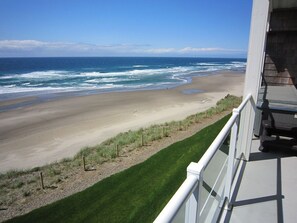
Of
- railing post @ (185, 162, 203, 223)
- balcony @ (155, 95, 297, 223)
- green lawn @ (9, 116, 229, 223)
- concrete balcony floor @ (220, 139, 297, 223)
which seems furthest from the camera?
green lawn @ (9, 116, 229, 223)

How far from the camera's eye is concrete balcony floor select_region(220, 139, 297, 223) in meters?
2.91

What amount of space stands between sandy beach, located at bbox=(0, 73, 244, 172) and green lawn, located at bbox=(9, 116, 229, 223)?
17.8 ft

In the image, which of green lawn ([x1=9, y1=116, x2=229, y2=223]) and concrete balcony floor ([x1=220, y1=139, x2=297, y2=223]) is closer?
concrete balcony floor ([x1=220, y1=139, x2=297, y2=223])

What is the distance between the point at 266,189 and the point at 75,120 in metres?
15.9

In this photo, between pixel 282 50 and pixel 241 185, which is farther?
pixel 282 50

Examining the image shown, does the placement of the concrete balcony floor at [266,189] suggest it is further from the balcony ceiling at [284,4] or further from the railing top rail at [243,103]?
the balcony ceiling at [284,4]

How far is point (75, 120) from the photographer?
17.6m

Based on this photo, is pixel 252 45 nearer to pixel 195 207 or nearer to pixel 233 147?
pixel 233 147

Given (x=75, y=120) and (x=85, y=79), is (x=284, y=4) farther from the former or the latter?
(x=85, y=79)

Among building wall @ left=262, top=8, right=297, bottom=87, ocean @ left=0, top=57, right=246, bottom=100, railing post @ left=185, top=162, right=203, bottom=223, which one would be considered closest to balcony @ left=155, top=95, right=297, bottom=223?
railing post @ left=185, top=162, right=203, bottom=223

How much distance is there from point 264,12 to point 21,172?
9748 mm

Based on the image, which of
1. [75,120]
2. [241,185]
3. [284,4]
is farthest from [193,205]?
[75,120]

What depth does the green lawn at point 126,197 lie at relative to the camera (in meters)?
5.01

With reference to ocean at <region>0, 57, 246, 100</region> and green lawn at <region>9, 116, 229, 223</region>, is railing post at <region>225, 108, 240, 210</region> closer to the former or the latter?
green lawn at <region>9, 116, 229, 223</region>
